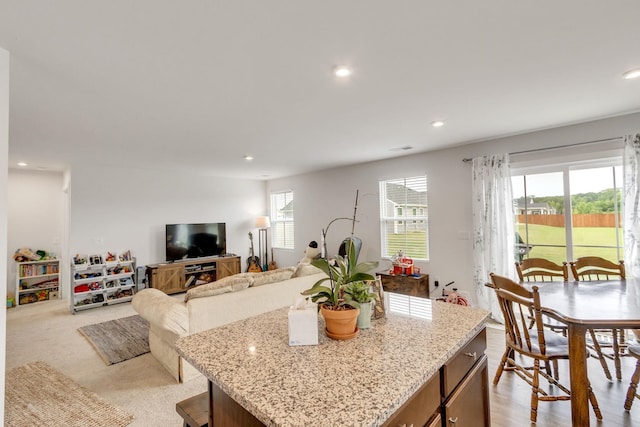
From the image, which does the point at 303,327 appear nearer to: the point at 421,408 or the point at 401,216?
the point at 421,408

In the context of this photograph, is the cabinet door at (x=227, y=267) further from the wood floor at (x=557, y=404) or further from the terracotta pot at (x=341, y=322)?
the terracotta pot at (x=341, y=322)

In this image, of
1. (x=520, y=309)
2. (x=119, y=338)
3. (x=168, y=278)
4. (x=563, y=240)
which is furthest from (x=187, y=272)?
(x=563, y=240)

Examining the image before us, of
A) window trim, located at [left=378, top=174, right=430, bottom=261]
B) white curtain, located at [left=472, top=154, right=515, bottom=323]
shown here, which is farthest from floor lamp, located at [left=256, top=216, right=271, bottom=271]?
white curtain, located at [left=472, top=154, right=515, bottom=323]

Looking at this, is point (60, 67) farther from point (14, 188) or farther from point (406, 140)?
point (14, 188)

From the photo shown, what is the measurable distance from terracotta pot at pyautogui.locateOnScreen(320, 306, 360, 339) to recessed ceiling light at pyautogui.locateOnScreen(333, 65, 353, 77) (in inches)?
63.2

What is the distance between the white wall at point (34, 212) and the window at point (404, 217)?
5998 mm

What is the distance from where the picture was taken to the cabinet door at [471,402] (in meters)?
1.24

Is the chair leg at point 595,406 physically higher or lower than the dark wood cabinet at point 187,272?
lower

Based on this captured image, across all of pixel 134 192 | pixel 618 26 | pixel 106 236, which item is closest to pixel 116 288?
pixel 106 236

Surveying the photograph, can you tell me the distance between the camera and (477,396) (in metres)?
1.50

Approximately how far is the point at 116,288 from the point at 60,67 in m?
4.31

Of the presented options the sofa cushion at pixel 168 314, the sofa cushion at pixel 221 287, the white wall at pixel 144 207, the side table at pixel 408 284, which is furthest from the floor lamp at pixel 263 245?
the sofa cushion at pixel 168 314

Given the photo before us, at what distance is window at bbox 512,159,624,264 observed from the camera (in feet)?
11.1

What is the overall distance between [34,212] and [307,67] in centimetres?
633
